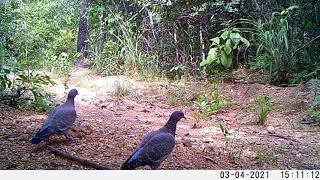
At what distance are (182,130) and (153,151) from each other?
859mm

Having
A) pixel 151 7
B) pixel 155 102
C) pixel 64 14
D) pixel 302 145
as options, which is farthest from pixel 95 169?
pixel 64 14

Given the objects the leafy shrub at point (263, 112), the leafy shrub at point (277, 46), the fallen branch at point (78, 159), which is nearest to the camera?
the fallen branch at point (78, 159)

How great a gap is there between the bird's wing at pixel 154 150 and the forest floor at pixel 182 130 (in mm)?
188

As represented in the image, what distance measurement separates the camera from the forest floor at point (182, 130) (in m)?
2.10

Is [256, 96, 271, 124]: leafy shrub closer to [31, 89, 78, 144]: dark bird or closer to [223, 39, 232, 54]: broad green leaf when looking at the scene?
[223, 39, 232, 54]: broad green leaf

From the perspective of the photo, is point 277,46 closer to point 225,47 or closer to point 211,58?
point 225,47

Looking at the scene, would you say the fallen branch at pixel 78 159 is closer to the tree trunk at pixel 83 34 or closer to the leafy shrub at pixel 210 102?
the leafy shrub at pixel 210 102

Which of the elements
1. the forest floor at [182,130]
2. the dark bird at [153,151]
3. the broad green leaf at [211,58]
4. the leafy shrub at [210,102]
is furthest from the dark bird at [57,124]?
the broad green leaf at [211,58]

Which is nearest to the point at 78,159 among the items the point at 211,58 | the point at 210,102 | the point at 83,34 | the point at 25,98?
the point at 25,98

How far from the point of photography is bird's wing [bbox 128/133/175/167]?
1.80m

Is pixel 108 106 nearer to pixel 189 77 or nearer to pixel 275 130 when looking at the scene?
pixel 189 77

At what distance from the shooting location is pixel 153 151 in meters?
1.84

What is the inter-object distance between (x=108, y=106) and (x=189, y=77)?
105 centimetres

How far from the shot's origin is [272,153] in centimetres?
226
